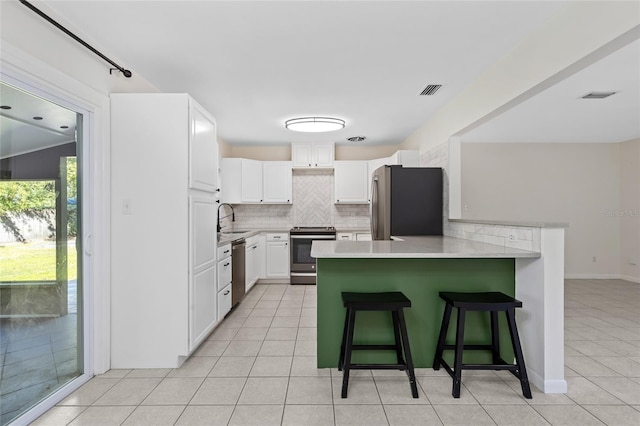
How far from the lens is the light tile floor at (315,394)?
1848 millimetres

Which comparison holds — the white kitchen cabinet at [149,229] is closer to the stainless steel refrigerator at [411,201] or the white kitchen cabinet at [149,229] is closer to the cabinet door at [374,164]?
the stainless steel refrigerator at [411,201]

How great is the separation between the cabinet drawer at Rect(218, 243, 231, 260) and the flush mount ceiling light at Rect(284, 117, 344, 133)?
1782 mm

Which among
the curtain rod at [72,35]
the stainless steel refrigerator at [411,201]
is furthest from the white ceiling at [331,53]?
the stainless steel refrigerator at [411,201]

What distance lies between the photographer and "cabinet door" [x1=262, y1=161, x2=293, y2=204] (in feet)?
18.6

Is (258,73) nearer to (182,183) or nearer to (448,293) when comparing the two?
(182,183)

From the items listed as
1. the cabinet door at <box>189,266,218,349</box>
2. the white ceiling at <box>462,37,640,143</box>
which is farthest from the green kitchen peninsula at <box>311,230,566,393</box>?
the white ceiling at <box>462,37,640,143</box>

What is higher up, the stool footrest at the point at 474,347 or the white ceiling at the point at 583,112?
the white ceiling at the point at 583,112

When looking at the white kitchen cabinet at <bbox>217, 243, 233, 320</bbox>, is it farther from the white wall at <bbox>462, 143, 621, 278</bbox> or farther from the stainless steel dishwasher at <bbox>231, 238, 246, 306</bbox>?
the white wall at <bbox>462, 143, 621, 278</bbox>

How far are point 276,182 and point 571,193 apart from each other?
5.12 m

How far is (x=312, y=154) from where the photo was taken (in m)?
5.63

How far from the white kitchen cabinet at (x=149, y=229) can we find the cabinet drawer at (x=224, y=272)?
0.79m

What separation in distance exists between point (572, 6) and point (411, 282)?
6.49ft

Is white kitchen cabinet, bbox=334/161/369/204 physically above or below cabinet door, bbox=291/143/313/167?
below

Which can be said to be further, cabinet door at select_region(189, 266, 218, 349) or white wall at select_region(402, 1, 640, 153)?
cabinet door at select_region(189, 266, 218, 349)
